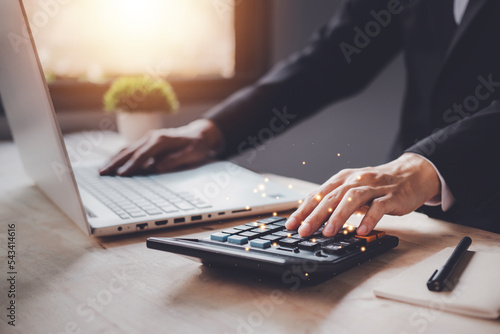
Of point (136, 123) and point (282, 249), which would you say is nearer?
point (282, 249)

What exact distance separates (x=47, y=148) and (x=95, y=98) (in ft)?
4.09

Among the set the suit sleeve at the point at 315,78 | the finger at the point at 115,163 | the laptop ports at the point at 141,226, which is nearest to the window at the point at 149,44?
the suit sleeve at the point at 315,78

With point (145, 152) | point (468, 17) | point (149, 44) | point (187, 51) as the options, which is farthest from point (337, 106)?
point (145, 152)

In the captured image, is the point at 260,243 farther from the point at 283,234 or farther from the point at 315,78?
the point at 315,78

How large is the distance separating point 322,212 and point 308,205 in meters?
0.03

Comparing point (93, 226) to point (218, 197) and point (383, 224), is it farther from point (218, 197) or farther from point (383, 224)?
point (383, 224)

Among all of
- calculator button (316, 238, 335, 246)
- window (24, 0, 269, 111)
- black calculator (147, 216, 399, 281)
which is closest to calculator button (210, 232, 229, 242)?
black calculator (147, 216, 399, 281)

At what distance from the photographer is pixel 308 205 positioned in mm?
622

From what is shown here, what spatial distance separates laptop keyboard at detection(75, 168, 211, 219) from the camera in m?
0.72

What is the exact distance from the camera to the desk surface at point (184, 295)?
1.35 feet

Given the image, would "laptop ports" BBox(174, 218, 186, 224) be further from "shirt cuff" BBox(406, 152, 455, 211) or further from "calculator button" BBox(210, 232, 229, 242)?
"shirt cuff" BBox(406, 152, 455, 211)

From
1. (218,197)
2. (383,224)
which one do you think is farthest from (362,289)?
(218,197)

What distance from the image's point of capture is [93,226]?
644mm

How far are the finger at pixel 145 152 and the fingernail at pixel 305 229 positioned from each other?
504mm
